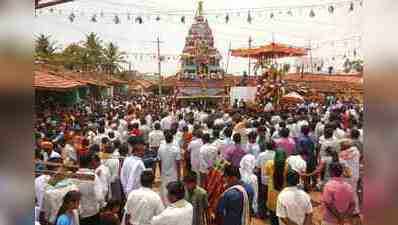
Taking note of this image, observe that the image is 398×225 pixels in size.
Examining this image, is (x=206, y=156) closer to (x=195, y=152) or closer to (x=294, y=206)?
(x=195, y=152)

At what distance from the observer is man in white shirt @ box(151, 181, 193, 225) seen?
10.8 ft

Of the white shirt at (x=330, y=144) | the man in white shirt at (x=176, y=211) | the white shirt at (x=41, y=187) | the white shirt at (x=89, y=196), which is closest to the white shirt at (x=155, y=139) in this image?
the white shirt at (x=330, y=144)

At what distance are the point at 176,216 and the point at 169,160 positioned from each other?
8.99ft

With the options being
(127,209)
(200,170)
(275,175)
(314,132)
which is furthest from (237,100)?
(127,209)

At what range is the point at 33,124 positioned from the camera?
1177 millimetres

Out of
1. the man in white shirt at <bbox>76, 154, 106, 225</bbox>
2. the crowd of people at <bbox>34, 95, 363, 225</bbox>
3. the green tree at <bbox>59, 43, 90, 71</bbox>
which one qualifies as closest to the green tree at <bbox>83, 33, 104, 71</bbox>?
the green tree at <bbox>59, 43, 90, 71</bbox>

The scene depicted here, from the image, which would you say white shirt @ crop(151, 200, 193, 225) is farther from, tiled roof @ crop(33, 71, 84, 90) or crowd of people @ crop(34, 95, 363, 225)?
tiled roof @ crop(33, 71, 84, 90)

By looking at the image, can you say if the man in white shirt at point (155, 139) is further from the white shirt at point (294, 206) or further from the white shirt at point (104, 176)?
the white shirt at point (294, 206)

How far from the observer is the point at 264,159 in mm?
5477

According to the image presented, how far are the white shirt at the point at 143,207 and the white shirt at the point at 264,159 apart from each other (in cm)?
208

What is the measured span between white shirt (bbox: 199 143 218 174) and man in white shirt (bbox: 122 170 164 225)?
2417mm

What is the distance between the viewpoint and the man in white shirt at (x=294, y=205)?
12.2ft
